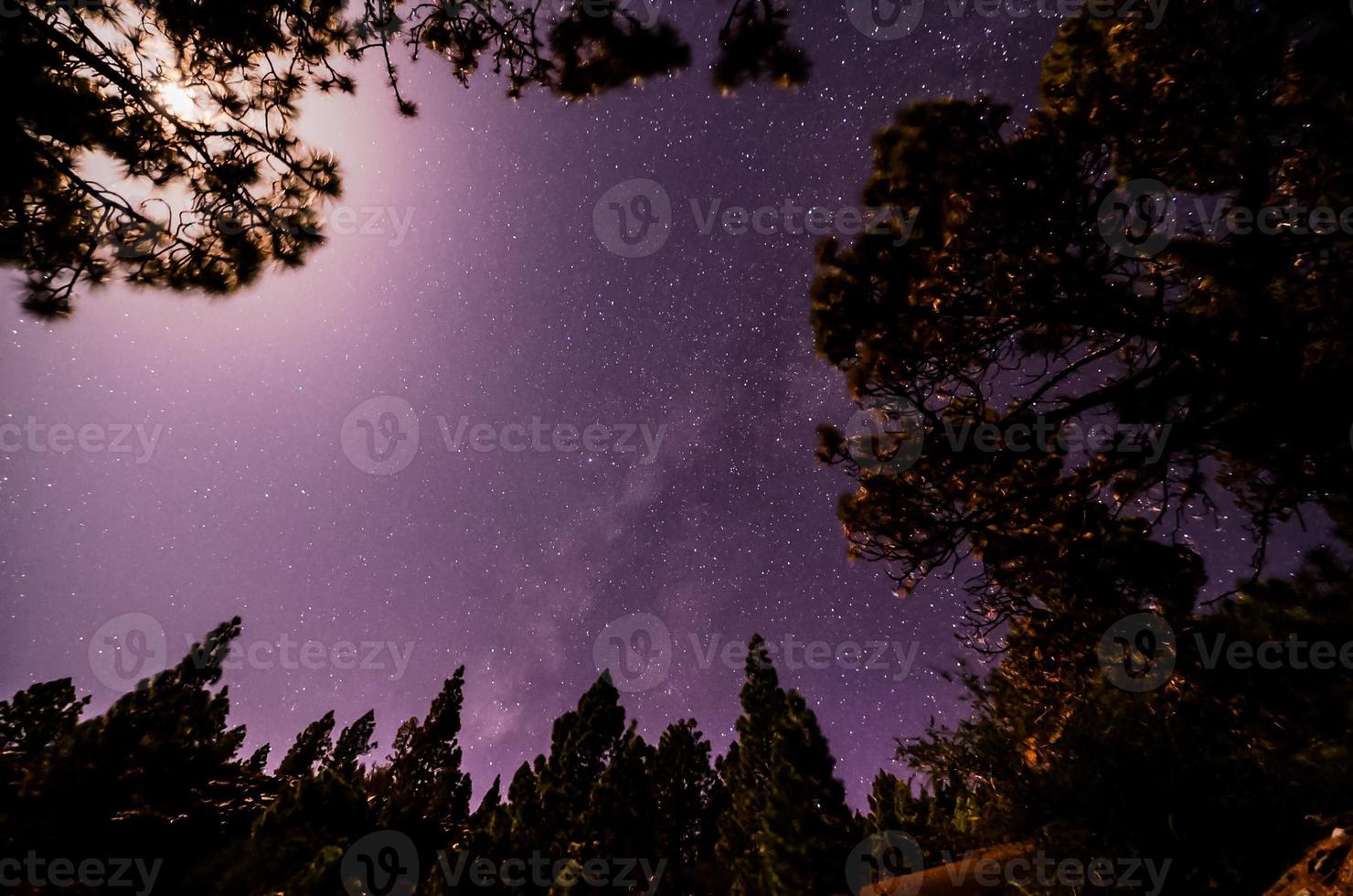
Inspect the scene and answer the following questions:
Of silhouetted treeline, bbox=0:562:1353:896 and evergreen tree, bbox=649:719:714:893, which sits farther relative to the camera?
evergreen tree, bbox=649:719:714:893

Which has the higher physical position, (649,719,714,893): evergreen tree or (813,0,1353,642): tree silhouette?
(813,0,1353,642): tree silhouette

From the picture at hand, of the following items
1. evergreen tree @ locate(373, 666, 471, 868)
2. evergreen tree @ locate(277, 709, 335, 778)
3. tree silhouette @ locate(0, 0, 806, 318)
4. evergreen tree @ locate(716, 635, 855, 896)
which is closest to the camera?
tree silhouette @ locate(0, 0, 806, 318)

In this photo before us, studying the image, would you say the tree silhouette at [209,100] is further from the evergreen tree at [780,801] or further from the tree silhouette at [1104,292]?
the evergreen tree at [780,801]

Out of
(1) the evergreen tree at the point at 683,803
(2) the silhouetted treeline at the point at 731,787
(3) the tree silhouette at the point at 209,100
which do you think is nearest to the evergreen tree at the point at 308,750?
(2) the silhouetted treeline at the point at 731,787

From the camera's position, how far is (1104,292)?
5.52 meters

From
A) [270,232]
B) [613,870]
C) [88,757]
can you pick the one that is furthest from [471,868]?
[270,232]

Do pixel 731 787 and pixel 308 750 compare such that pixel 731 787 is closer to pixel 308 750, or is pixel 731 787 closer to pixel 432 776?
pixel 432 776

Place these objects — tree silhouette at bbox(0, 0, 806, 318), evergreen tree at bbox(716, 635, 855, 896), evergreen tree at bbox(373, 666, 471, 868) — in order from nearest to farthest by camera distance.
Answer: tree silhouette at bbox(0, 0, 806, 318) → evergreen tree at bbox(716, 635, 855, 896) → evergreen tree at bbox(373, 666, 471, 868)

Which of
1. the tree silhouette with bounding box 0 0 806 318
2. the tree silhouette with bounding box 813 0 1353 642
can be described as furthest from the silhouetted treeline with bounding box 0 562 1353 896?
the tree silhouette with bounding box 0 0 806 318

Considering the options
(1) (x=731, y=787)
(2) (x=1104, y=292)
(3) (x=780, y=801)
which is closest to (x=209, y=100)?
(2) (x=1104, y=292)

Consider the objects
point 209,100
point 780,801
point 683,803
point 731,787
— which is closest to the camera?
point 209,100

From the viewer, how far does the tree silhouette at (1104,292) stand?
4.53 m

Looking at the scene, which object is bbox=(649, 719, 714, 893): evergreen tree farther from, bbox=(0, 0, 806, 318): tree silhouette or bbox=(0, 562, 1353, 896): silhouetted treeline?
bbox=(0, 0, 806, 318): tree silhouette

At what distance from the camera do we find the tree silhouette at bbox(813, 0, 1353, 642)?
4.53 m
